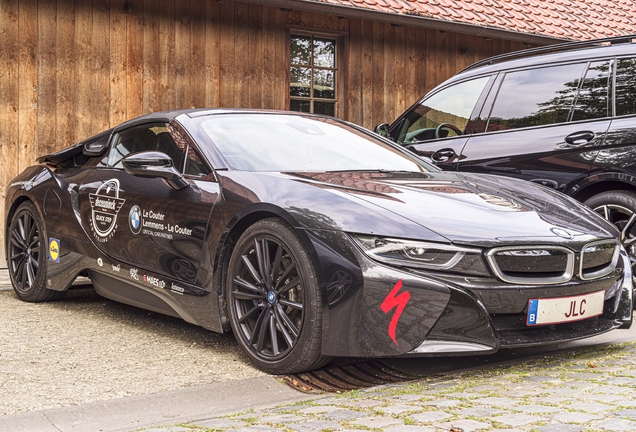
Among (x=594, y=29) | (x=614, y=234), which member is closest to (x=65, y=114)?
(x=614, y=234)

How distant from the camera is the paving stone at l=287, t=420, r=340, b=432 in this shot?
3.23 metres

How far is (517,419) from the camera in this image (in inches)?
128

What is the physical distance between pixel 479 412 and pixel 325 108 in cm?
858

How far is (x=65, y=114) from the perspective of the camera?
30.5 feet

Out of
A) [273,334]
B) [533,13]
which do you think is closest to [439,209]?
[273,334]

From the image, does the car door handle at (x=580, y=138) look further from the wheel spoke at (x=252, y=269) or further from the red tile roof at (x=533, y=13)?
the red tile roof at (x=533, y=13)

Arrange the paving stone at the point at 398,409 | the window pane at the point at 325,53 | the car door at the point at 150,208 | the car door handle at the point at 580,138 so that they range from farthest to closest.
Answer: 1. the window pane at the point at 325,53
2. the car door handle at the point at 580,138
3. the car door at the point at 150,208
4. the paving stone at the point at 398,409

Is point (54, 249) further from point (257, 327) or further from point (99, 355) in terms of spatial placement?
point (257, 327)

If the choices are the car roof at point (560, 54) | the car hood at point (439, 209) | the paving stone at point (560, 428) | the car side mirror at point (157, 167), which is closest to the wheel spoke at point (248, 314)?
the car hood at point (439, 209)

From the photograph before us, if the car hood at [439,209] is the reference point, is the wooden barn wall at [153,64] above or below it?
above

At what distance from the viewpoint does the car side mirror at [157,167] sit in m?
4.96

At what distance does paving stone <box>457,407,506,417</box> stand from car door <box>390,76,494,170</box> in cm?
346

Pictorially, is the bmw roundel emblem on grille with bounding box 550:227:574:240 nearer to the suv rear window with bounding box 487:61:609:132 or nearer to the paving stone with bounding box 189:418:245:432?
the paving stone with bounding box 189:418:245:432

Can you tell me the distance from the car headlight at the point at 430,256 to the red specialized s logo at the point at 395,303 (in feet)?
0.41
